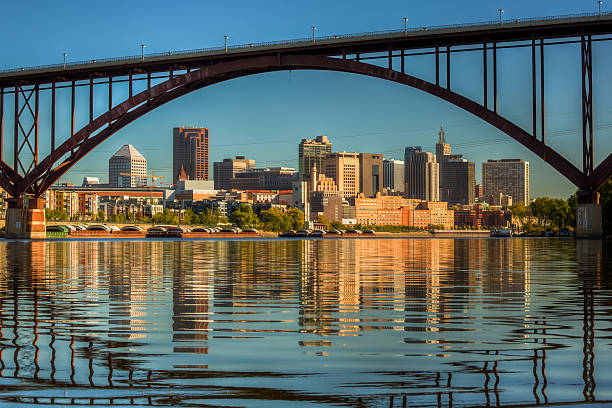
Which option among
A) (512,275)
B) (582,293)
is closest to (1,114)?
(512,275)

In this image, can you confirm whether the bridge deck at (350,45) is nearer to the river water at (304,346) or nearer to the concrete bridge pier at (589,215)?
the concrete bridge pier at (589,215)

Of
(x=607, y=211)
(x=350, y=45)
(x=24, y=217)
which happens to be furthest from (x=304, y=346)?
(x=607, y=211)

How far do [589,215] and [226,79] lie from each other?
112 feet

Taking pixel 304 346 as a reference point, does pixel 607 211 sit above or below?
above

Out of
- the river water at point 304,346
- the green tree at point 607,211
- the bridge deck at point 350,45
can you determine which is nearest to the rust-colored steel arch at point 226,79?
the bridge deck at point 350,45

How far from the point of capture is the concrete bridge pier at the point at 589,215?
6456cm

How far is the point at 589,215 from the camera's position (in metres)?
67.8

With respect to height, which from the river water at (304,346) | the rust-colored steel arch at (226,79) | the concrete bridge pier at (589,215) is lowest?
the river water at (304,346)

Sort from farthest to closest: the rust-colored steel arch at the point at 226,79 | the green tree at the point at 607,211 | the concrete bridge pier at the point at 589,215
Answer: the green tree at the point at 607,211 < the concrete bridge pier at the point at 589,215 < the rust-colored steel arch at the point at 226,79

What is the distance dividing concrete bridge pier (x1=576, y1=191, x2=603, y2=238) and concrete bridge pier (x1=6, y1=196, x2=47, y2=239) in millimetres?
56478

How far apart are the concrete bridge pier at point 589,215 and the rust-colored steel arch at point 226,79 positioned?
1.69 m

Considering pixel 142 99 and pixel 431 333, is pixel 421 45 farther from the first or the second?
pixel 431 333

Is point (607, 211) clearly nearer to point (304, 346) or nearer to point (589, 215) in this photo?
point (589, 215)

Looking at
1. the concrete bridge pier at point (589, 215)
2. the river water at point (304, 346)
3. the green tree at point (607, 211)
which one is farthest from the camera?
the green tree at point (607, 211)
